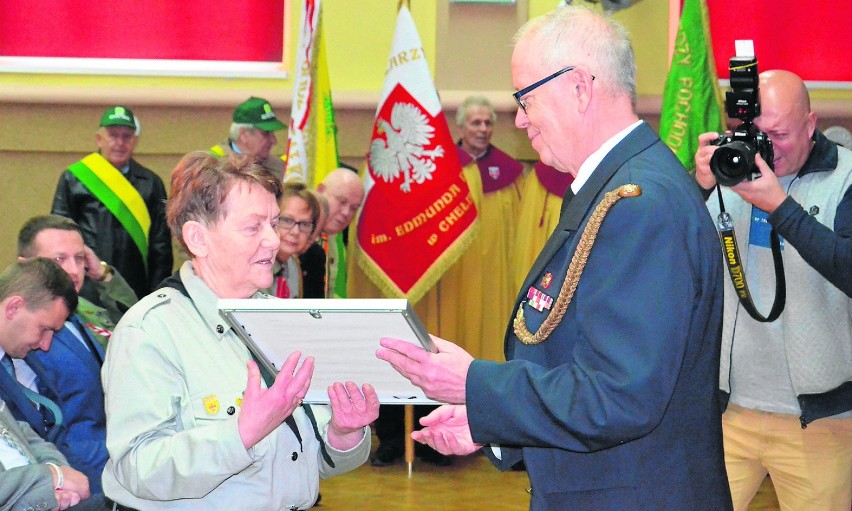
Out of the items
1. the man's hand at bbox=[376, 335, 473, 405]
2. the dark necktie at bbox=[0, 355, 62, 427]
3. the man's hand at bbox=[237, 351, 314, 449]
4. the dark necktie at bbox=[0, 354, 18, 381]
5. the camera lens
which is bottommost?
the dark necktie at bbox=[0, 355, 62, 427]

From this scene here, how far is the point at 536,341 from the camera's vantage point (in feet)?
6.24

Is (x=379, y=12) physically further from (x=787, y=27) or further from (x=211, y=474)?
(x=211, y=474)

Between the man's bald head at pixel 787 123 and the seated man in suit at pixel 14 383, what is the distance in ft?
7.06

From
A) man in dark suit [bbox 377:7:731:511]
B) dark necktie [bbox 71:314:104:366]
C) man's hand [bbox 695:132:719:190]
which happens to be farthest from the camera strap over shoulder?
dark necktie [bbox 71:314:104:366]

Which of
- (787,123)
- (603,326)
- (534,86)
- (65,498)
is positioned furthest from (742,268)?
(65,498)

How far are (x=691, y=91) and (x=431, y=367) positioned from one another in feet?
10.6

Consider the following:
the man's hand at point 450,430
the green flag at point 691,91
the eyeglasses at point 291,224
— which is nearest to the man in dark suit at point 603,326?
the man's hand at point 450,430

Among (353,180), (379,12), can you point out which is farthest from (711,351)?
(379,12)

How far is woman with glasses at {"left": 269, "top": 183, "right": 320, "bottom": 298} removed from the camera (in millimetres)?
4387

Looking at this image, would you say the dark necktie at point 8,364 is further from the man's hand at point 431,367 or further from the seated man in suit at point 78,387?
the man's hand at point 431,367

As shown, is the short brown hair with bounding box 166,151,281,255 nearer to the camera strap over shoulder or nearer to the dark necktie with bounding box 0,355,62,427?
the dark necktie with bounding box 0,355,62,427

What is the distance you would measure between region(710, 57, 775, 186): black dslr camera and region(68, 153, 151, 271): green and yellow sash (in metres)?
3.73

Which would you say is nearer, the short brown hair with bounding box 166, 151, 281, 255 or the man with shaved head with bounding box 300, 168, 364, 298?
the short brown hair with bounding box 166, 151, 281, 255

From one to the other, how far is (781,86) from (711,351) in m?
1.64
